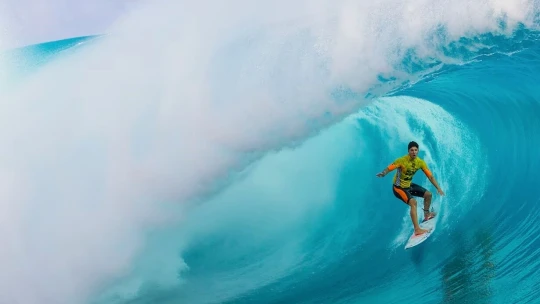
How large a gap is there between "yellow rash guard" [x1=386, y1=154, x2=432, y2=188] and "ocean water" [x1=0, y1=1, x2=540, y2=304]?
72 cm

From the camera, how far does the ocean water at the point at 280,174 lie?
6223mm

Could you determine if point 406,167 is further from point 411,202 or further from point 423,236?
point 423,236

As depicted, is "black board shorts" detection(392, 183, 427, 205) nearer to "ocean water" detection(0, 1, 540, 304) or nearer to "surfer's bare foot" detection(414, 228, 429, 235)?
"surfer's bare foot" detection(414, 228, 429, 235)

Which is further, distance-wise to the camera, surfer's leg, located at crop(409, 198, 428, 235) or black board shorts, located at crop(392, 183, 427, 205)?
black board shorts, located at crop(392, 183, 427, 205)

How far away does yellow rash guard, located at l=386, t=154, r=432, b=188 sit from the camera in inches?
241

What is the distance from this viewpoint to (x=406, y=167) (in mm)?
6188

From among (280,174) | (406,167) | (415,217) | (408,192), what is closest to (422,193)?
(408,192)

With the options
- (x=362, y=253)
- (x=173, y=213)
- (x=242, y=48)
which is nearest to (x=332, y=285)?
(x=362, y=253)

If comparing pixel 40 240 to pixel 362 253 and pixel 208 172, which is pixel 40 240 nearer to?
pixel 208 172

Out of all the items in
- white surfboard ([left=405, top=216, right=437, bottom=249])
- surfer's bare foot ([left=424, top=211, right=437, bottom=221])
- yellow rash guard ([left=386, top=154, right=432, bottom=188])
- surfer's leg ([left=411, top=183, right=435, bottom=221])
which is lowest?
white surfboard ([left=405, top=216, right=437, bottom=249])

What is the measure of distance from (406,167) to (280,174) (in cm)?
280

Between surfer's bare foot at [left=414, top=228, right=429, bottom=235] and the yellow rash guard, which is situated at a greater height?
the yellow rash guard

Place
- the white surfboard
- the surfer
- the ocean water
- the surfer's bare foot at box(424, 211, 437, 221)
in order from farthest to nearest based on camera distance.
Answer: the surfer's bare foot at box(424, 211, 437, 221) < the white surfboard < the ocean water < the surfer

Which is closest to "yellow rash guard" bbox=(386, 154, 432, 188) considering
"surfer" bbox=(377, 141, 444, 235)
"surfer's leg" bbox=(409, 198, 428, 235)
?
"surfer" bbox=(377, 141, 444, 235)
